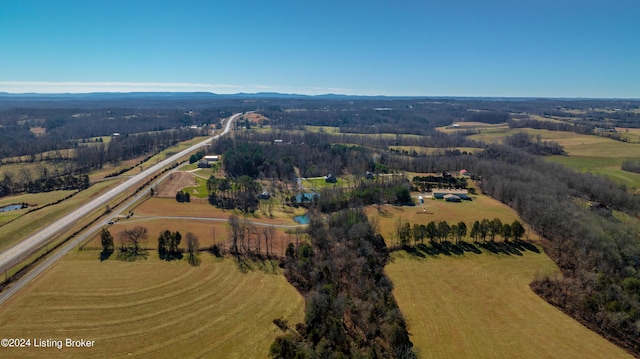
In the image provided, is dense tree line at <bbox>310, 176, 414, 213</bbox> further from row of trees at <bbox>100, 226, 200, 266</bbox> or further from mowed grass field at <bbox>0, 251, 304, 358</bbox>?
row of trees at <bbox>100, 226, 200, 266</bbox>

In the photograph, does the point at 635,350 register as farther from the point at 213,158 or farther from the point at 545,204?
the point at 213,158

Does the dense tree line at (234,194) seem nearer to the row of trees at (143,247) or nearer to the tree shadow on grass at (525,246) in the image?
the row of trees at (143,247)

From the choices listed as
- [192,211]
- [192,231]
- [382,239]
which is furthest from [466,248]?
[192,211]

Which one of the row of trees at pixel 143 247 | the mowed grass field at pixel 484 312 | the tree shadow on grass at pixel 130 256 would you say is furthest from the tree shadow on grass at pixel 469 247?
the tree shadow on grass at pixel 130 256

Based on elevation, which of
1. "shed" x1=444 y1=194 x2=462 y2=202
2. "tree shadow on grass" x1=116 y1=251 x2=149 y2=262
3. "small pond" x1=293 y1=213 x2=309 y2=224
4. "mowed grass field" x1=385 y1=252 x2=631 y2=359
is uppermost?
"shed" x1=444 y1=194 x2=462 y2=202

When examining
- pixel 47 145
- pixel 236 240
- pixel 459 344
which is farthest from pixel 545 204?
pixel 47 145

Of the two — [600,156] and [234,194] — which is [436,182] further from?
[600,156]

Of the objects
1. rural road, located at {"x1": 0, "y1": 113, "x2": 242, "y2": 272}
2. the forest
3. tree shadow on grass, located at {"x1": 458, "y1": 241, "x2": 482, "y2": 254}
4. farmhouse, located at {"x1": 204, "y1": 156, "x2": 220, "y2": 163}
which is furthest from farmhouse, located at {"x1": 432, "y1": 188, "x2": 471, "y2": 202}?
rural road, located at {"x1": 0, "y1": 113, "x2": 242, "y2": 272}
